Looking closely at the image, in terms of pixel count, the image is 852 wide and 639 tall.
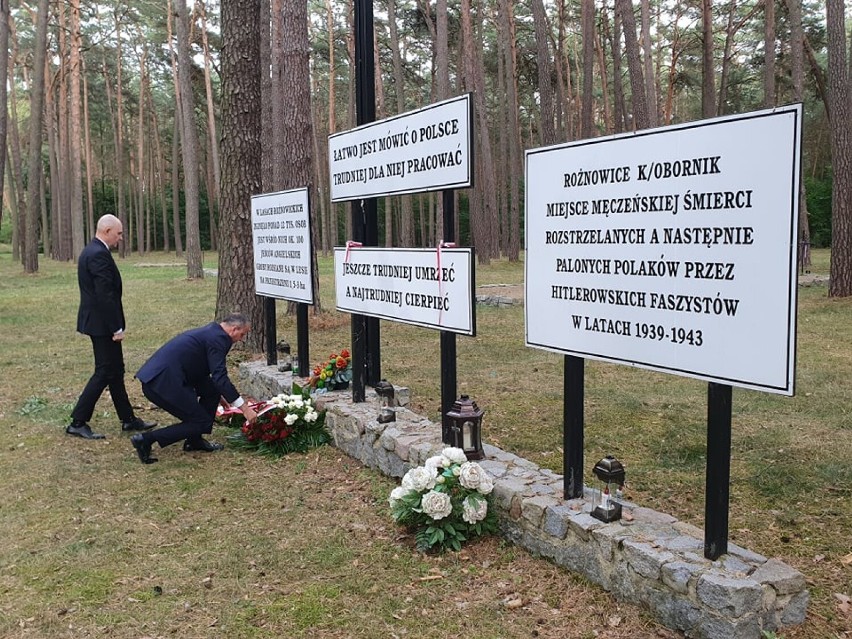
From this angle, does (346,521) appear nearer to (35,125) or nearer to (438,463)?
(438,463)

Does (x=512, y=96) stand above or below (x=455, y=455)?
above

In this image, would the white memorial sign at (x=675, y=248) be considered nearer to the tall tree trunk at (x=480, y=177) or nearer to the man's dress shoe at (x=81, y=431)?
the man's dress shoe at (x=81, y=431)

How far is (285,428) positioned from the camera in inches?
228

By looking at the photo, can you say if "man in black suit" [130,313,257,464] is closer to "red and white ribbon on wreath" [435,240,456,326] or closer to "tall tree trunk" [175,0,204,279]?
"red and white ribbon on wreath" [435,240,456,326]

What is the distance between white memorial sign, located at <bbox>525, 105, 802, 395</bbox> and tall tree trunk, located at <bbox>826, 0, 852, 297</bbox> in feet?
36.5

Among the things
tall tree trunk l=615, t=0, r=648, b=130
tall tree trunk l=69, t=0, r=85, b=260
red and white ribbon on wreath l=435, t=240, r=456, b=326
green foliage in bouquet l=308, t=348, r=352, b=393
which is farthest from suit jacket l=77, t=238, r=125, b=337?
tall tree trunk l=69, t=0, r=85, b=260

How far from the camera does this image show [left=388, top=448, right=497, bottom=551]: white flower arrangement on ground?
3.86 meters

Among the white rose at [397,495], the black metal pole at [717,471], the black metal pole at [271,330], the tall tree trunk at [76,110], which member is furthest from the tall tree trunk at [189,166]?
the black metal pole at [717,471]

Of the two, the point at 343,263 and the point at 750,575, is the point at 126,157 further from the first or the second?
the point at 750,575

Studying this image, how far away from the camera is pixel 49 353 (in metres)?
9.97

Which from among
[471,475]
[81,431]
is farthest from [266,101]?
[471,475]

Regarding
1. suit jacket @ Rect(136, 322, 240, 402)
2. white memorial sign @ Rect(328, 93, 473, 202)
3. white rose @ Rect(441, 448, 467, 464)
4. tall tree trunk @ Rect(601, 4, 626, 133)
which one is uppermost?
tall tree trunk @ Rect(601, 4, 626, 133)

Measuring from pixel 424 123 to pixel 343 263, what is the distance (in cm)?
160

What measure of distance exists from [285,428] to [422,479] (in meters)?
2.16
